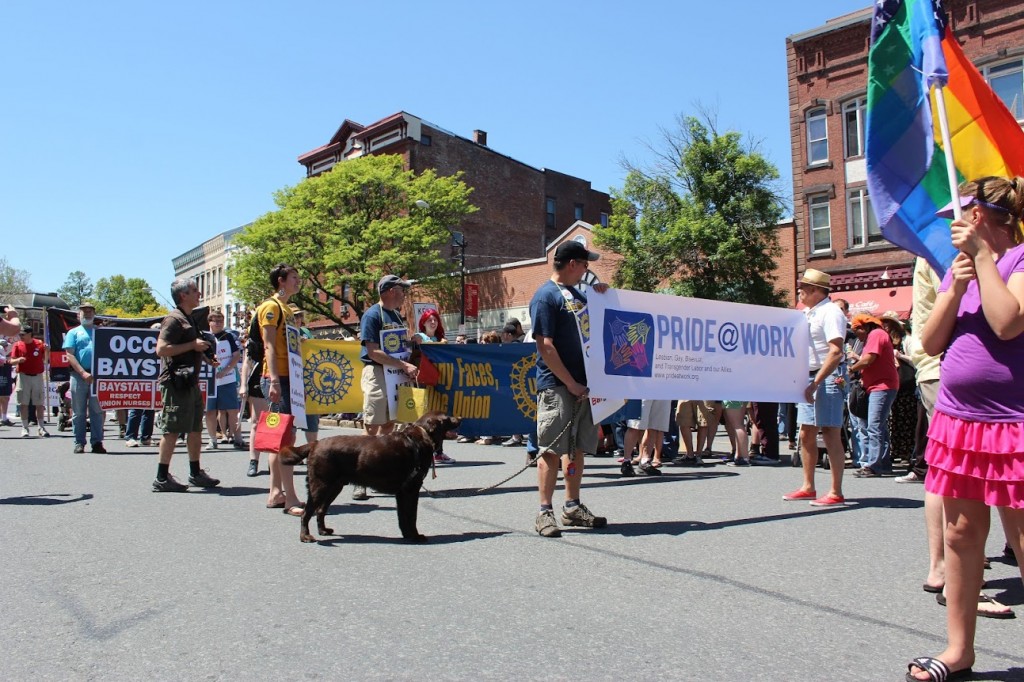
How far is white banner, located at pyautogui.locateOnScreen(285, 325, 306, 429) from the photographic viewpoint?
7.02m

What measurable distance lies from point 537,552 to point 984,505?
2.86 metres

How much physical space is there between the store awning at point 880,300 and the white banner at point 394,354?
25.1 metres

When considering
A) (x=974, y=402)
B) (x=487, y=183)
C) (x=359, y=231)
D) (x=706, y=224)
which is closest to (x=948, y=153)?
(x=974, y=402)

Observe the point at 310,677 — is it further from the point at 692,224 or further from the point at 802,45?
the point at 802,45

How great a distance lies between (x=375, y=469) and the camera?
226 inches

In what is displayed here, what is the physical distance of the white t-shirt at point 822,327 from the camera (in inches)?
280

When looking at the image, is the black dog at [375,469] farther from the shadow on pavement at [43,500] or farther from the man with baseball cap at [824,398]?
the man with baseball cap at [824,398]

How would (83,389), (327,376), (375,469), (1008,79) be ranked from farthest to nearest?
(1008,79) → (83,389) → (327,376) → (375,469)

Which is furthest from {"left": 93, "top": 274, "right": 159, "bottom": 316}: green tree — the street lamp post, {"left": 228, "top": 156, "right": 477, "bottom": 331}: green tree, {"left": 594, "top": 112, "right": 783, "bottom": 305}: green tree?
{"left": 594, "top": 112, "right": 783, "bottom": 305}: green tree

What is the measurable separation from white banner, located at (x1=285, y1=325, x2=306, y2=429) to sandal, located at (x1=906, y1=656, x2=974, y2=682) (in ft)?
16.6

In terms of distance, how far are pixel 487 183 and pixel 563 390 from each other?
5039 cm

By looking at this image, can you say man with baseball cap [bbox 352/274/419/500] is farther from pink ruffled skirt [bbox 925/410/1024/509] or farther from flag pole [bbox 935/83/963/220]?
pink ruffled skirt [bbox 925/410/1024/509]

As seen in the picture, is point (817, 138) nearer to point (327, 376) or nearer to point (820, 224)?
point (820, 224)

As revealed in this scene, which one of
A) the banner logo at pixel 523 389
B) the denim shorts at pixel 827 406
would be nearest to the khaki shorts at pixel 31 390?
the banner logo at pixel 523 389
